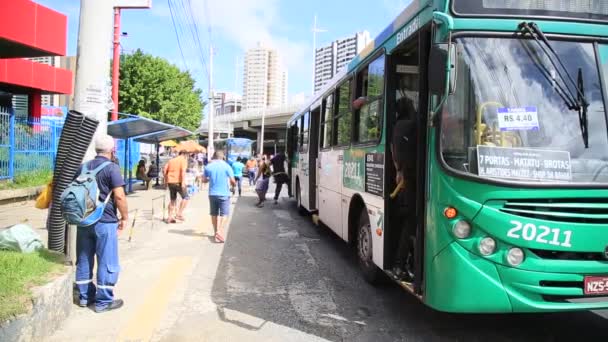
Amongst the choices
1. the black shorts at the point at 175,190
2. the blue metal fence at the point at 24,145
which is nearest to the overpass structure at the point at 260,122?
the blue metal fence at the point at 24,145

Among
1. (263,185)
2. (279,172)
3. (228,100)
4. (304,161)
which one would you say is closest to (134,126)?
(263,185)

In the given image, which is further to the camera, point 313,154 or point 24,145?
point 24,145

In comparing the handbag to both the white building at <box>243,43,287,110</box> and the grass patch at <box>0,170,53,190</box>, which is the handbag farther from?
the white building at <box>243,43,287,110</box>

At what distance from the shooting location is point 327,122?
28.3 feet

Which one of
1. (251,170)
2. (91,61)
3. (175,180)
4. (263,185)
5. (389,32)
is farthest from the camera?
(251,170)

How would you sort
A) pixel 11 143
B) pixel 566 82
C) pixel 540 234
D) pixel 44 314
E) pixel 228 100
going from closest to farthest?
pixel 540 234, pixel 566 82, pixel 44 314, pixel 11 143, pixel 228 100

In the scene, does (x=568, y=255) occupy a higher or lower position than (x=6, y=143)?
lower

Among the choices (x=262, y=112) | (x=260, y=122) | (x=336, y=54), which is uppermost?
(x=336, y=54)

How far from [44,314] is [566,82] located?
179 inches

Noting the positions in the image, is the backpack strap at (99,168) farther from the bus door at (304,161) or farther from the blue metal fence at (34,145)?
the blue metal fence at (34,145)

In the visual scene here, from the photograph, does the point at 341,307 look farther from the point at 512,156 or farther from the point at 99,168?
the point at 99,168

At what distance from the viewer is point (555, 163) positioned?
376 centimetres

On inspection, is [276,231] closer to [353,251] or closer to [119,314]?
[353,251]

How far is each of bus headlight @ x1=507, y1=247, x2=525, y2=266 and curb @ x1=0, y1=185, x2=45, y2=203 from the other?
11.9 m
